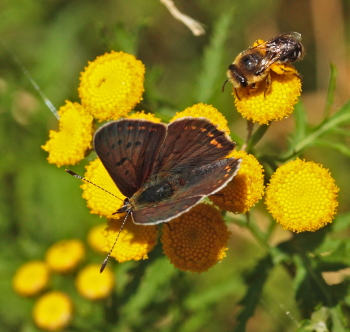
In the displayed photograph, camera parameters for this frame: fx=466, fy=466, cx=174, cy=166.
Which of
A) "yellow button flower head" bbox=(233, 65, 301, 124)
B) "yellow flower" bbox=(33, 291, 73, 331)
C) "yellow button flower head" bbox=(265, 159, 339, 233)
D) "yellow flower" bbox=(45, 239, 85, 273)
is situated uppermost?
"yellow button flower head" bbox=(233, 65, 301, 124)

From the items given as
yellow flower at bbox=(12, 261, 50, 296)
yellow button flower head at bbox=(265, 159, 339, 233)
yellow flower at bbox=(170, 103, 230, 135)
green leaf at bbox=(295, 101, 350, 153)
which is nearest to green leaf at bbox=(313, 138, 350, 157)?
green leaf at bbox=(295, 101, 350, 153)

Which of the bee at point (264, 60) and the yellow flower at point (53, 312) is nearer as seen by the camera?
the bee at point (264, 60)

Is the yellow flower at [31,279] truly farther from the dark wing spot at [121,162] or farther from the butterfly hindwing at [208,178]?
the butterfly hindwing at [208,178]

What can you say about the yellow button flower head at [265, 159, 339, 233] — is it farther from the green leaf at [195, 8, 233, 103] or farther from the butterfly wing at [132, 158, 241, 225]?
the green leaf at [195, 8, 233, 103]

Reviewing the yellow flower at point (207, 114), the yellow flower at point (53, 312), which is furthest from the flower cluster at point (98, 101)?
the yellow flower at point (53, 312)

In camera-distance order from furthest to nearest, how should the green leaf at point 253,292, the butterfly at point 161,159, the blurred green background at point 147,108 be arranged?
1. the blurred green background at point 147,108
2. the green leaf at point 253,292
3. the butterfly at point 161,159

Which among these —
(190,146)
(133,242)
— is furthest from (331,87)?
(133,242)

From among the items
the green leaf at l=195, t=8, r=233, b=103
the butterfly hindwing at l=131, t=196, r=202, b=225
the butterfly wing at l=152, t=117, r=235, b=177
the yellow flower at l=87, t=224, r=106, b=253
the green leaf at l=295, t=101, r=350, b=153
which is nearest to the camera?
the butterfly hindwing at l=131, t=196, r=202, b=225
